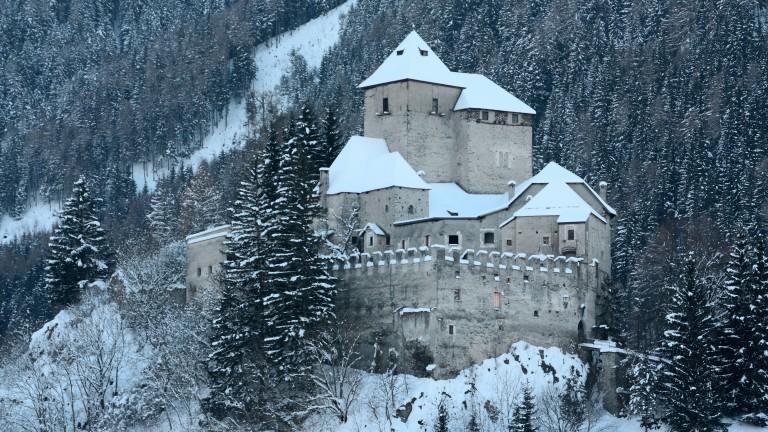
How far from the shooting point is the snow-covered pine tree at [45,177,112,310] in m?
83.9

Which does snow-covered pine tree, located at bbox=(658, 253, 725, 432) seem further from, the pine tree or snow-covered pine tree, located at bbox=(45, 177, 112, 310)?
snow-covered pine tree, located at bbox=(45, 177, 112, 310)

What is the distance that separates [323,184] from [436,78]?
10.4 m

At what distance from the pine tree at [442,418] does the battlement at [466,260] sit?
23.2 feet

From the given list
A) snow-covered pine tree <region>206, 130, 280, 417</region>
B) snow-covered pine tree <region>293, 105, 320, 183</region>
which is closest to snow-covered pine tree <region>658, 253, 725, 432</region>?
snow-covered pine tree <region>206, 130, 280, 417</region>

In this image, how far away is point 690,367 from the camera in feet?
213

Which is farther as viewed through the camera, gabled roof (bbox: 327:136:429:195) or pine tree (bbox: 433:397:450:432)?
gabled roof (bbox: 327:136:429:195)

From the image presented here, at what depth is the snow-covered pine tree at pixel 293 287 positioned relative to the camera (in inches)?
2697

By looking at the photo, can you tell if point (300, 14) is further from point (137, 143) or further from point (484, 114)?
point (484, 114)

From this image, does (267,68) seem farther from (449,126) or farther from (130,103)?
(449,126)

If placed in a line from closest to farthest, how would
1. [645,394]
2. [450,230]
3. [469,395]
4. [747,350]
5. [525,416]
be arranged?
[525,416]
[747,350]
[645,394]
[469,395]
[450,230]

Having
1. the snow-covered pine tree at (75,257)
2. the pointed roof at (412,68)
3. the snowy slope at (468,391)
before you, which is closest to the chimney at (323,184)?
the pointed roof at (412,68)

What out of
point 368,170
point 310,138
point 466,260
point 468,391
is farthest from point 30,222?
point 468,391

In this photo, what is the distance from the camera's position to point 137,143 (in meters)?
168

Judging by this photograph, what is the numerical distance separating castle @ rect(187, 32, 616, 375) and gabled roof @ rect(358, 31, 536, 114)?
0.30 feet
